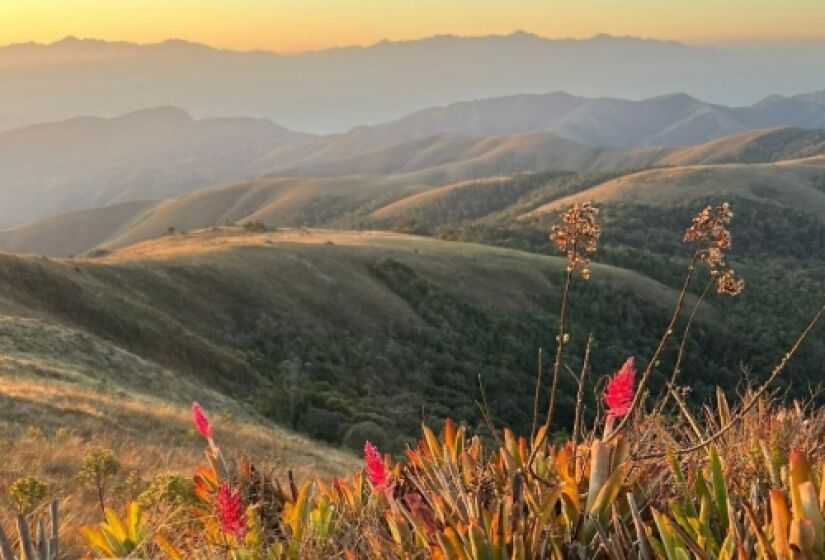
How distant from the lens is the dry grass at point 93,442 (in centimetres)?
805

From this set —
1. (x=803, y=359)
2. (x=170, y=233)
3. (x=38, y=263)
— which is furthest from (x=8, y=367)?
(x=803, y=359)

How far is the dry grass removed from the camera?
8.05 meters

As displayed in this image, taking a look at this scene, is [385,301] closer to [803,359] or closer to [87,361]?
[87,361]

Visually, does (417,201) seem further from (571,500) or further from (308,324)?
(571,500)

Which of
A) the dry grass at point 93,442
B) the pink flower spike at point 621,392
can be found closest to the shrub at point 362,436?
the dry grass at point 93,442

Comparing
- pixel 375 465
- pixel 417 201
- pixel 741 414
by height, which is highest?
pixel 741 414

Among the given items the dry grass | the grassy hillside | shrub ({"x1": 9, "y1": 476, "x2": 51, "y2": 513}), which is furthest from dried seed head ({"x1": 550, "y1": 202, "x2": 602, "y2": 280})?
the grassy hillside

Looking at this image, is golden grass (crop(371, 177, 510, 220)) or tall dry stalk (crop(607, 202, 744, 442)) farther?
golden grass (crop(371, 177, 510, 220))

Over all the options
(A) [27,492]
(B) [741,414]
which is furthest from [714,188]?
(B) [741,414]

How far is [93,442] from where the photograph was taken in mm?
11539

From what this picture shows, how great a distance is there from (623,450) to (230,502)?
1.85 metres

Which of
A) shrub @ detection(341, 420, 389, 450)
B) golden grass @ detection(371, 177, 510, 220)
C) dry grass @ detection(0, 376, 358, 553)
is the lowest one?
golden grass @ detection(371, 177, 510, 220)

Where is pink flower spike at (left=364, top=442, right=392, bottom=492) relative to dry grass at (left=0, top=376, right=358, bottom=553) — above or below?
above

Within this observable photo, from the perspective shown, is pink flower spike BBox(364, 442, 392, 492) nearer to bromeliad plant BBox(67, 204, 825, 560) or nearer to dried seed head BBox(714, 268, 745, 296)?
bromeliad plant BBox(67, 204, 825, 560)
